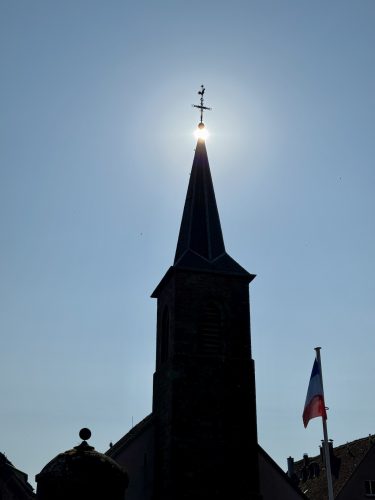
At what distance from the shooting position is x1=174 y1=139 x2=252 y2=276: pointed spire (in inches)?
925

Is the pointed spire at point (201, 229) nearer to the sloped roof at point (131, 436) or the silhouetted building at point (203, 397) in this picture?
the silhouetted building at point (203, 397)

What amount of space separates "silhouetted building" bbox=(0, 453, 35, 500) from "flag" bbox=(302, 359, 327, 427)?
1385 centimetres

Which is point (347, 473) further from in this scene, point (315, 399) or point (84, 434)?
point (84, 434)

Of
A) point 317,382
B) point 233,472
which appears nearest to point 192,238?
point 233,472

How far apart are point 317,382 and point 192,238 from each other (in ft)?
33.9

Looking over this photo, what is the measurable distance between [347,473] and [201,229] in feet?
53.1

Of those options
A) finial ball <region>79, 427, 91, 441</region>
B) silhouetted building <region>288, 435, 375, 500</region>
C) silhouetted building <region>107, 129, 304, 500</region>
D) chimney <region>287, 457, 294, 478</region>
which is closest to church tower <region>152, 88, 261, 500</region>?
silhouetted building <region>107, 129, 304, 500</region>

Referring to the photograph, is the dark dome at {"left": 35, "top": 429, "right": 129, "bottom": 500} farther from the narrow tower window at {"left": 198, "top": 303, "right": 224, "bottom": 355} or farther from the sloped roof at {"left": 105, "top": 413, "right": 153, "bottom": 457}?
the sloped roof at {"left": 105, "top": 413, "right": 153, "bottom": 457}

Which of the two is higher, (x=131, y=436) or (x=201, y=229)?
(x=201, y=229)

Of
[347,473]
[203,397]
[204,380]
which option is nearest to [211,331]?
[204,380]

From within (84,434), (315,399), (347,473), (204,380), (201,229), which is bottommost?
(84,434)

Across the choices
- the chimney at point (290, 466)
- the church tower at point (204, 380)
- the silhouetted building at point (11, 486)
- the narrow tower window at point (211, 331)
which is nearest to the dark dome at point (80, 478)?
the church tower at point (204, 380)

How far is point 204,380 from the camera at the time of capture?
850 inches

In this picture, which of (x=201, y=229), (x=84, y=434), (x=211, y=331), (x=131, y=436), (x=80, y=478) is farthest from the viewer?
(x=201, y=229)
